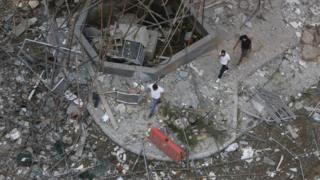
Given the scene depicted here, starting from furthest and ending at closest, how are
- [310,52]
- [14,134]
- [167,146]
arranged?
[310,52], [14,134], [167,146]

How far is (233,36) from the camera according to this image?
10836 millimetres

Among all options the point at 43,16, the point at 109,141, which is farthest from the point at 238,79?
the point at 43,16

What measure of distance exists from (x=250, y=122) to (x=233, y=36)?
193 cm

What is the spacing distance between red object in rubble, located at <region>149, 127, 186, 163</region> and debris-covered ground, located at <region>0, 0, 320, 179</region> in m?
0.20

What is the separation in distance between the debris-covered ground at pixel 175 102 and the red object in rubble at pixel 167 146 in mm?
204

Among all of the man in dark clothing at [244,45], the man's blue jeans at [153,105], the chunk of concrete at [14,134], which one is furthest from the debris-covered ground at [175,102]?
the man in dark clothing at [244,45]

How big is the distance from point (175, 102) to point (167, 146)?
3.32 feet

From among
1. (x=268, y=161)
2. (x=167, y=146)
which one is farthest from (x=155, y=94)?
(x=268, y=161)

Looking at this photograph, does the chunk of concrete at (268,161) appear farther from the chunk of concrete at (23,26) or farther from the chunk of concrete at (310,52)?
the chunk of concrete at (23,26)

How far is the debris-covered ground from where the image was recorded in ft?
31.2

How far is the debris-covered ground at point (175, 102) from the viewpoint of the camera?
9500 millimetres

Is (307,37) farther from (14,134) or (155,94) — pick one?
(14,134)

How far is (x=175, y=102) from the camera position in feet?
32.9

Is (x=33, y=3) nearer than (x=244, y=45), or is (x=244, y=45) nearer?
(x=244, y=45)
